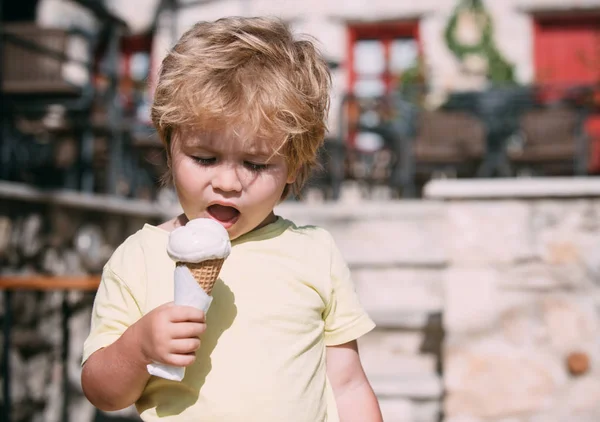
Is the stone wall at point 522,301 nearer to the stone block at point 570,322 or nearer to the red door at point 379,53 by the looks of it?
the stone block at point 570,322

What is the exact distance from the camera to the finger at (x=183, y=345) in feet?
3.54

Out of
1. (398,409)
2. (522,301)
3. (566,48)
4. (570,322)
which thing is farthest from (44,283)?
(566,48)

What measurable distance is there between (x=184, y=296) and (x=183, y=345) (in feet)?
0.24

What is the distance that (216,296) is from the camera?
4.12 feet

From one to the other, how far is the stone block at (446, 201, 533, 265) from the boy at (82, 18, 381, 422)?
2.05 meters

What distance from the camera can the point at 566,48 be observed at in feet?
29.1

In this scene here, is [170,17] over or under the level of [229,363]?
over

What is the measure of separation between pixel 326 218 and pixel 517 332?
1.68 meters

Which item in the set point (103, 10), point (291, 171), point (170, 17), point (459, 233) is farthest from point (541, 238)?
point (170, 17)

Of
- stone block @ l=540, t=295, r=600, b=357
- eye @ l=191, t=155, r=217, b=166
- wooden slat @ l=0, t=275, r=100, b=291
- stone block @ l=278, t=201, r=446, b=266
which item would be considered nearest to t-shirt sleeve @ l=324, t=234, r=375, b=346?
eye @ l=191, t=155, r=217, b=166

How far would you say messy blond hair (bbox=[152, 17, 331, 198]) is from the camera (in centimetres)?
121

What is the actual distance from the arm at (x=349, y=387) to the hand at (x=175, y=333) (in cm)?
36

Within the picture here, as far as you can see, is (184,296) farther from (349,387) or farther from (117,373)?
(349,387)

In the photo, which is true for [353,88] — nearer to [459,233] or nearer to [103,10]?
[103,10]
